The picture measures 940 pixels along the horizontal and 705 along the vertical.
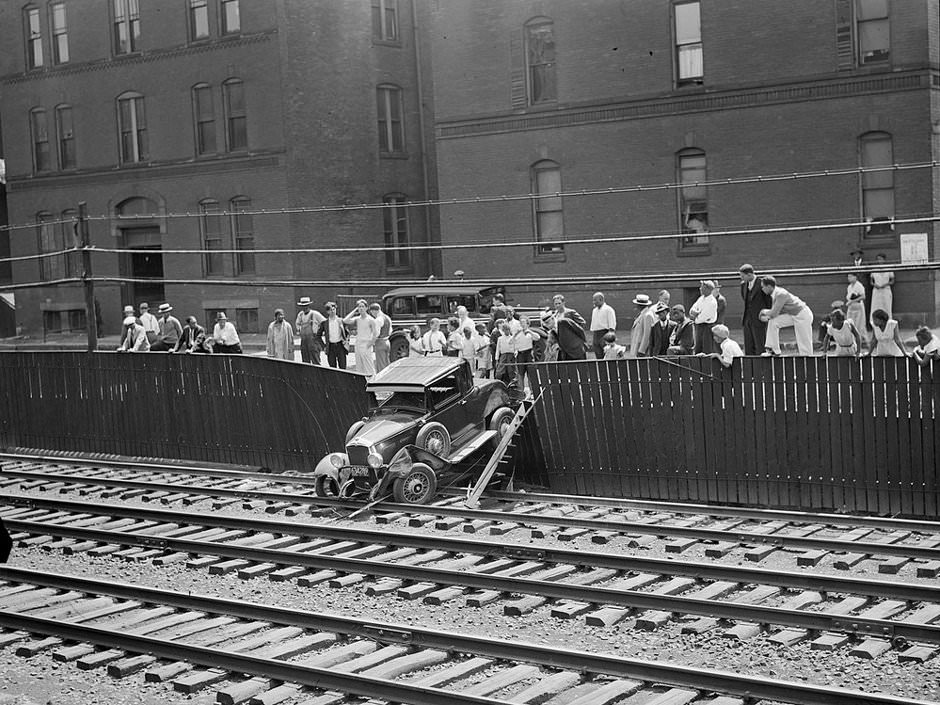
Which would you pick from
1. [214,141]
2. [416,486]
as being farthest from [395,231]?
[416,486]

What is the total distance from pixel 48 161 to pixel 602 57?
2217 cm

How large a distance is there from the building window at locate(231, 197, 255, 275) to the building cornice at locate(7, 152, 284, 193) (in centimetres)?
115

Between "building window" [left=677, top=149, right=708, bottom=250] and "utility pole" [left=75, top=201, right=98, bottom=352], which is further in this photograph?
"building window" [left=677, top=149, right=708, bottom=250]

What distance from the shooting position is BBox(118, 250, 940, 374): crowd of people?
1612 centimetres

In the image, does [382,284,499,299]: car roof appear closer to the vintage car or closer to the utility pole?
the utility pole

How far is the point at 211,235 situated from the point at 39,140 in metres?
9.30

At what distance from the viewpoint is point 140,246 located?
4341 centimetres

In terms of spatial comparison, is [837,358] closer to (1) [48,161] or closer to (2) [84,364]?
(2) [84,364]

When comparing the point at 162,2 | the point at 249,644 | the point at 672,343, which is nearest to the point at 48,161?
the point at 162,2

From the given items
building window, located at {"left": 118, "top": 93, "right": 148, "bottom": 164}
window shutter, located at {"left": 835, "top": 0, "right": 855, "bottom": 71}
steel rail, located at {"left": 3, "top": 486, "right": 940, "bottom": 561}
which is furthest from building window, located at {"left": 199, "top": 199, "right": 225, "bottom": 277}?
steel rail, located at {"left": 3, "top": 486, "right": 940, "bottom": 561}

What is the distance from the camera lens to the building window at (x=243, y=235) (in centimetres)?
4047

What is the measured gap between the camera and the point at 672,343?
18.2 m

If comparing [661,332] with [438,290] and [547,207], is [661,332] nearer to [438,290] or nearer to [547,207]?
[438,290]

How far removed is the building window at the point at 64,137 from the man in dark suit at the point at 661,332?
31.8 m
